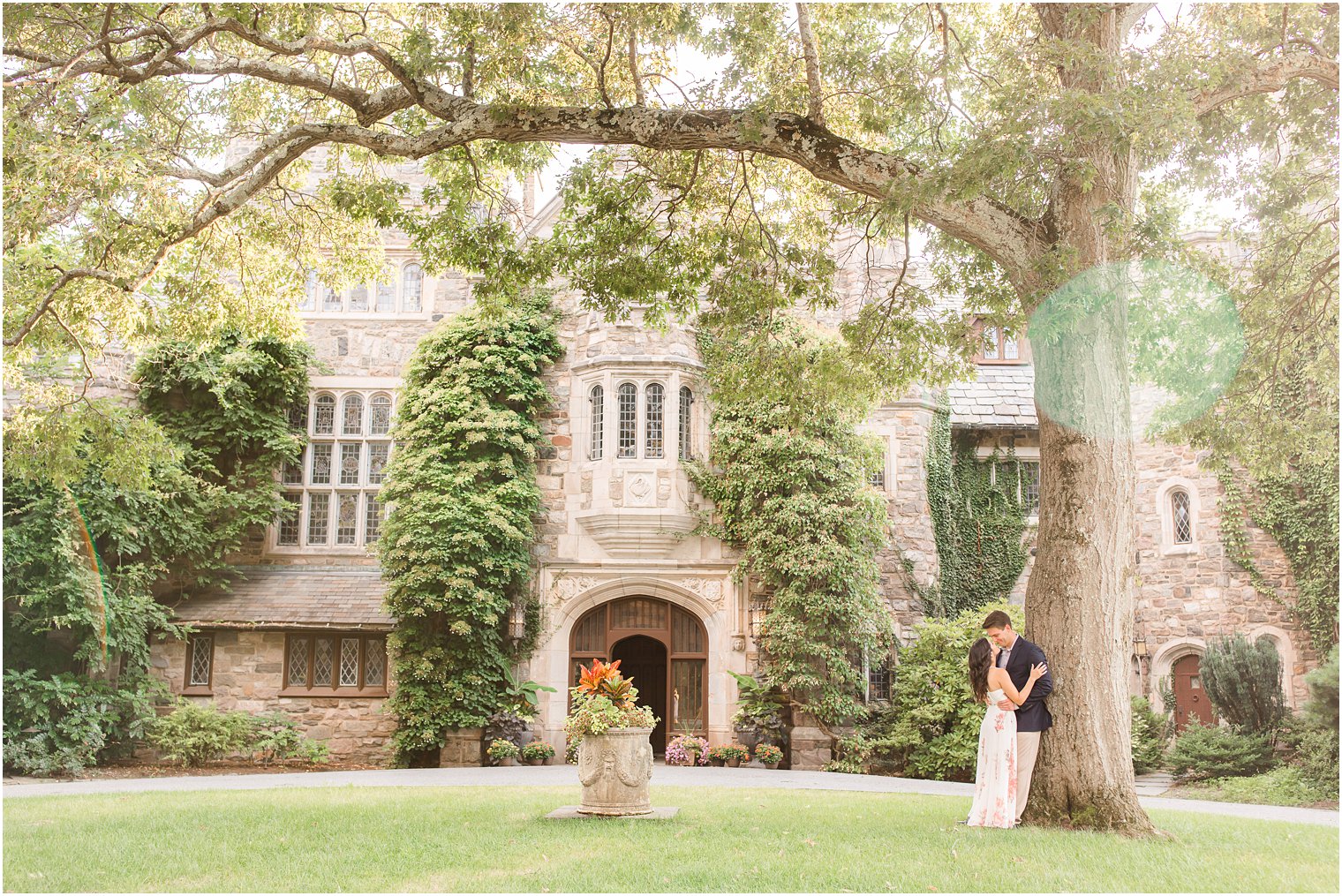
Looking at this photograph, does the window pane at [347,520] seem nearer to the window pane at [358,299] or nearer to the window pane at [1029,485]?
the window pane at [358,299]

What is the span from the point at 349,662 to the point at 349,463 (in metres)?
3.11

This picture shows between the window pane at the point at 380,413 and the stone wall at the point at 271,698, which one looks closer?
the stone wall at the point at 271,698

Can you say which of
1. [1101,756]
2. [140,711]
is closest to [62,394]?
[140,711]

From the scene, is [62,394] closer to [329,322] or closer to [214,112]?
[214,112]

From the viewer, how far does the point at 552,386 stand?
53.4 feet

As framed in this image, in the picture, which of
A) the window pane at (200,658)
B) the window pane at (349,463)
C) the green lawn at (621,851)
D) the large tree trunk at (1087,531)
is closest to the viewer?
the green lawn at (621,851)

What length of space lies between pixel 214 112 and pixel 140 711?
25.6ft

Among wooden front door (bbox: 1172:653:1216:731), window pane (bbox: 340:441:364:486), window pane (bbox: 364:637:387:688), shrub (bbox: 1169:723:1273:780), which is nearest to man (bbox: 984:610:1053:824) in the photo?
shrub (bbox: 1169:723:1273:780)

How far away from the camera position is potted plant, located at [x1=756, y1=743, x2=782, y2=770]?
14.4 metres

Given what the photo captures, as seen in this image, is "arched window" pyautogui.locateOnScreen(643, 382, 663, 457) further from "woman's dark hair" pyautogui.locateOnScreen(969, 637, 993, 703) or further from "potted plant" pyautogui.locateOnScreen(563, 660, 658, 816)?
"woman's dark hair" pyautogui.locateOnScreen(969, 637, 993, 703)

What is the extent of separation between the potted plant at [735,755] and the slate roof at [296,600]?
4.82 meters

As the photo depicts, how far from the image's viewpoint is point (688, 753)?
48.5 ft

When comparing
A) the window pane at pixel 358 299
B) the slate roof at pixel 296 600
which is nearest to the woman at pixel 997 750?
the slate roof at pixel 296 600

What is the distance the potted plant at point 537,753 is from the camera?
576 inches
